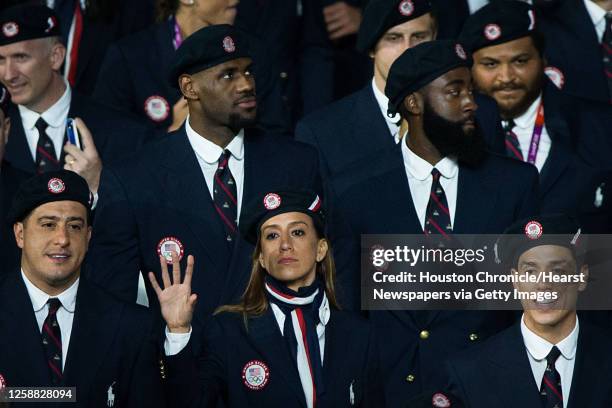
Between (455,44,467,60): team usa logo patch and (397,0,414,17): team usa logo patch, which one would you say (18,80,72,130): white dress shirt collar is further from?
(455,44,467,60): team usa logo patch

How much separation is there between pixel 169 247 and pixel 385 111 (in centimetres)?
139

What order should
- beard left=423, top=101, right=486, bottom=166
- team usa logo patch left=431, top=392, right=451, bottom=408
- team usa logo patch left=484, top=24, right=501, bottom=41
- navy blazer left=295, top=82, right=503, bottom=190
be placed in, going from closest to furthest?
1. team usa logo patch left=431, top=392, right=451, bottom=408
2. beard left=423, top=101, right=486, bottom=166
3. navy blazer left=295, top=82, right=503, bottom=190
4. team usa logo patch left=484, top=24, right=501, bottom=41

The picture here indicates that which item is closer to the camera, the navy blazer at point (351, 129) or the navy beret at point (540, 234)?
the navy beret at point (540, 234)

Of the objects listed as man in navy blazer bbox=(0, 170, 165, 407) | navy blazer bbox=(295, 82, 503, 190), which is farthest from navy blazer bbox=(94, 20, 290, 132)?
man in navy blazer bbox=(0, 170, 165, 407)

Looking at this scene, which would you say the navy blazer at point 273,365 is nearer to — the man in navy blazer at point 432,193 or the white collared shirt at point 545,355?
the man in navy blazer at point 432,193

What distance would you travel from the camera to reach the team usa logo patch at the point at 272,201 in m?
6.86

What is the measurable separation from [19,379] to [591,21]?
3975mm

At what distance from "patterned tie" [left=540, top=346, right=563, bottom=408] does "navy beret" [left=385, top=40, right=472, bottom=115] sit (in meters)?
1.39

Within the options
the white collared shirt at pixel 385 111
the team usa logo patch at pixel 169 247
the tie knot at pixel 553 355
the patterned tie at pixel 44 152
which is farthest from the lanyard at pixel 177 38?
the tie knot at pixel 553 355

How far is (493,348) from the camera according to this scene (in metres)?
6.83

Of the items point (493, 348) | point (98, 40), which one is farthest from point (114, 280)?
point (98, 40)

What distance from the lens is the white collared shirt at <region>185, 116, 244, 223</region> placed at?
7375 millimetres

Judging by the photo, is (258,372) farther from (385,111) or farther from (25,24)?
(25,24)

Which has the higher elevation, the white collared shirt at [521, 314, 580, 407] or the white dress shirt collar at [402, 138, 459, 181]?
the white dress shirt collar at [402, 138, 459, 181]
